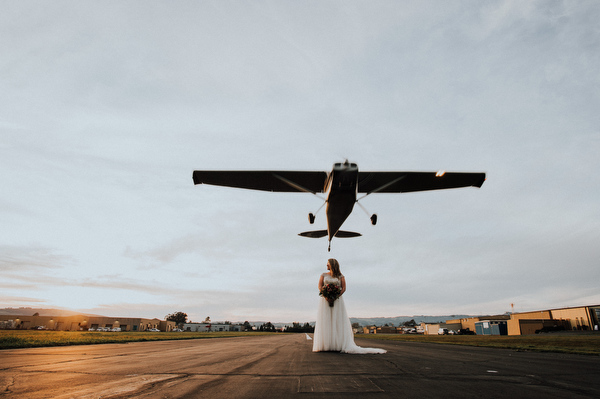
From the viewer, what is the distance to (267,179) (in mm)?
16000

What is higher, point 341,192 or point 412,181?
point 412,181

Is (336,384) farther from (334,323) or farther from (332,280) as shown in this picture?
(334,323)

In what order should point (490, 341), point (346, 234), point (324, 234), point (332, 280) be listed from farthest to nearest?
point (490, 341) → point (346, 234) → point (324, 234) → point (332, 280)

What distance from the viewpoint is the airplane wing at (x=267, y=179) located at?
1529 cm

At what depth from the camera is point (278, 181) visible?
52.9 feet

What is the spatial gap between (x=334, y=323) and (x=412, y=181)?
984cm

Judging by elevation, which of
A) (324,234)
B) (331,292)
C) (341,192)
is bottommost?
(331,292)

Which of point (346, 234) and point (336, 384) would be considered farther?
point (346, 234)

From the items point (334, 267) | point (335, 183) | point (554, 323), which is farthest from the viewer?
point (554, 323)

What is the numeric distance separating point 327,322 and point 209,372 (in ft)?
17.5

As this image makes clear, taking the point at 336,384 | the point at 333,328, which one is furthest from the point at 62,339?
the point at 336,384

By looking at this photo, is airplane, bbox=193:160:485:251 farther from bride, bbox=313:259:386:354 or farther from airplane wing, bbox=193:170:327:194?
bride, bbox=313:259:386:354

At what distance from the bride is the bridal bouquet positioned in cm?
7

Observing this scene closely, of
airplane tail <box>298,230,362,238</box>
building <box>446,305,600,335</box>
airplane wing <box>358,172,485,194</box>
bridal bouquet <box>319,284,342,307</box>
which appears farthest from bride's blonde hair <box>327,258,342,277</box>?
building <box>446,305,600,335</box>
